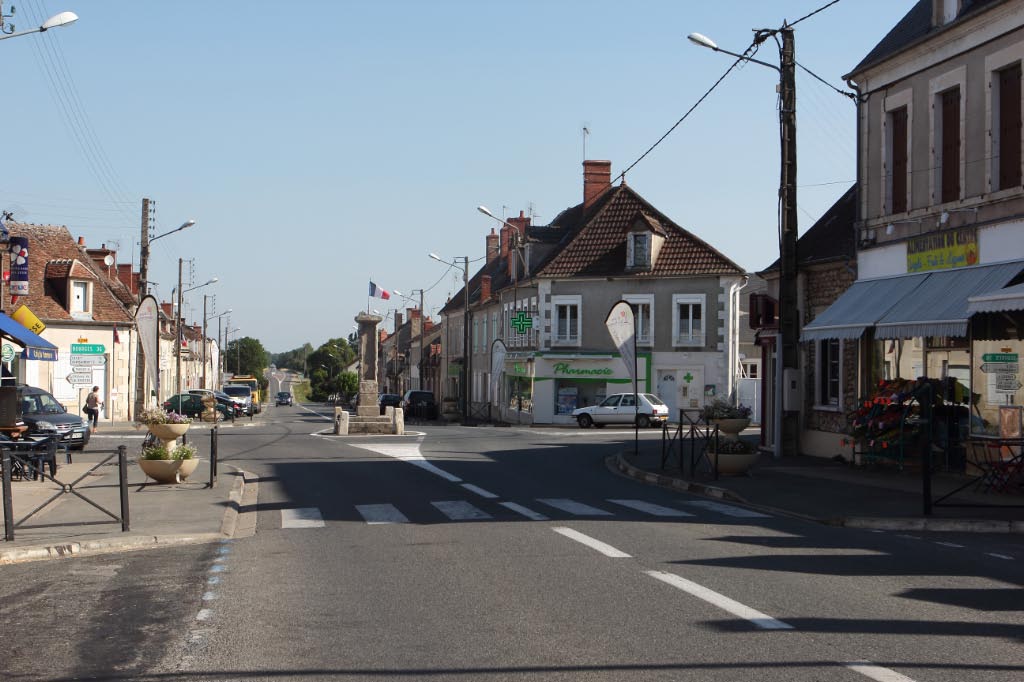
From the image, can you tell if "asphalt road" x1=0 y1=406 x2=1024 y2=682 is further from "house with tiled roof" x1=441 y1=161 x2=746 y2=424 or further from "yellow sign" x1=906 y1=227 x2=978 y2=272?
"house with tiled roof" x1=441 y1=161 x2=746 y2=424

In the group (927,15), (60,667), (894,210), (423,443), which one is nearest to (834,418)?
(894,210)

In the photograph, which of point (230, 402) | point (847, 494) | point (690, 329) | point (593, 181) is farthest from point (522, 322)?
point (847, 494)

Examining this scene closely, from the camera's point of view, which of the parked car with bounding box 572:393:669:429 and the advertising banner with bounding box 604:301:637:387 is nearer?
the advertising banner with bounding box 604:301:637:387

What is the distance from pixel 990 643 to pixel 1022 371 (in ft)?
39.7

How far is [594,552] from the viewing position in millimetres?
10570

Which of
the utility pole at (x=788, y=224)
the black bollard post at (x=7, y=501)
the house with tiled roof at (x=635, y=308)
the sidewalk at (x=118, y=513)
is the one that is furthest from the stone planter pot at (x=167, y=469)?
the house with tiled roof at (x=635, y=308)

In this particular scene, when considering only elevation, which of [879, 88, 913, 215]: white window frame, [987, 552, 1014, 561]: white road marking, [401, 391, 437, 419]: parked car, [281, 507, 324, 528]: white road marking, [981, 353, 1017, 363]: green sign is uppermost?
[879, 88, 913, 215]: white window frame

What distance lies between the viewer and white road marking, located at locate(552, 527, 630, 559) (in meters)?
10.4

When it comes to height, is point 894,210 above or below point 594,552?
above

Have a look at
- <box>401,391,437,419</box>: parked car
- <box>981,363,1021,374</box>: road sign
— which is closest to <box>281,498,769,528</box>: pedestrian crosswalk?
<box>981,363,1021,374</box>: road sign

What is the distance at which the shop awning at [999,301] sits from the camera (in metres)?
15.3

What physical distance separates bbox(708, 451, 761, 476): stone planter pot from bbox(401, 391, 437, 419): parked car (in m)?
42.8

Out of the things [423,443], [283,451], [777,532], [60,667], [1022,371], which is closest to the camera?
[60,667]

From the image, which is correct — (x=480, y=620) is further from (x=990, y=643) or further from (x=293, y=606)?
(x=990, y=643)
